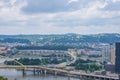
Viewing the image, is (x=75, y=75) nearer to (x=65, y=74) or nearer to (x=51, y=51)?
(x=65, y=74)

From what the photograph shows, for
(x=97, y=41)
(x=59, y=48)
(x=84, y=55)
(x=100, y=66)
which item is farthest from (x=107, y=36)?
(x=100, y=66)

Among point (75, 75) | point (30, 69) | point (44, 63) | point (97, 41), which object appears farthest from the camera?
point (97, 41)

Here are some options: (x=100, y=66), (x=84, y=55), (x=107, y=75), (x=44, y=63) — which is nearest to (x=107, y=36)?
(x=84, y=55)

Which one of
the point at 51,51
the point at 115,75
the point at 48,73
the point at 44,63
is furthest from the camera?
the point at 51,51

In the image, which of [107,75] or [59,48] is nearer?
[107,75]

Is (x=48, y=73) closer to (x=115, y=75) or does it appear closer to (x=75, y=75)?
(x=75, y=75)

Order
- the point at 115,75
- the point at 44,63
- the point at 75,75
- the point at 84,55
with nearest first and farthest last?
the point at 115,75
the point at 75,75
the point at 44,63
the point at 84,55

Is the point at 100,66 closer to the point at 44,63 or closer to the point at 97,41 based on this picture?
the point at 44,63

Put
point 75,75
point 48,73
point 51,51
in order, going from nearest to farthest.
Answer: point 75,75, point 48,73, point 51,51

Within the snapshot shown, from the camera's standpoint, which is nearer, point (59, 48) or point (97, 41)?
point (59, 48)
